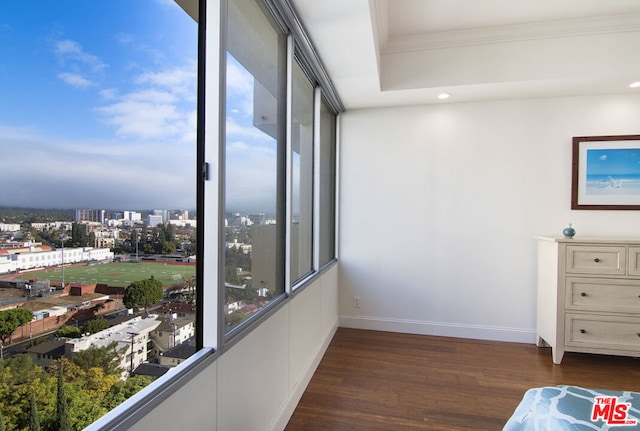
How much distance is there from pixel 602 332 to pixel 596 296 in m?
0.29

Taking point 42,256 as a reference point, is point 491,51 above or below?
above

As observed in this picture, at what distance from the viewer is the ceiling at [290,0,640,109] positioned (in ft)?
8.27

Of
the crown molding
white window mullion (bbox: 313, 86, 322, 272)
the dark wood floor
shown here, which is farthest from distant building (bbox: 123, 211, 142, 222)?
the crown molding

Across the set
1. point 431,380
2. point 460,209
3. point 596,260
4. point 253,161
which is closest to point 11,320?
point 253,161

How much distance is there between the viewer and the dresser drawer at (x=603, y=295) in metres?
2.67

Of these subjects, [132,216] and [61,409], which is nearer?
[61,409]

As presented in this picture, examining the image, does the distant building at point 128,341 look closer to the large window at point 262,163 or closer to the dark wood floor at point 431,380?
the large window at point 262,163

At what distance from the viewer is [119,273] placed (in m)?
0.92

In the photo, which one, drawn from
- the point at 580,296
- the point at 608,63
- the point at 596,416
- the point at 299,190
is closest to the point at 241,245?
the point at 299,190

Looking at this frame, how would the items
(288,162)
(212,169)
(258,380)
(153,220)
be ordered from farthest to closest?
(288,162) → (258,380) → (212,169) → (153,220)

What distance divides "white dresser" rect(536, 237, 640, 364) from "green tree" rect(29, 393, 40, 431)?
3.27 metres

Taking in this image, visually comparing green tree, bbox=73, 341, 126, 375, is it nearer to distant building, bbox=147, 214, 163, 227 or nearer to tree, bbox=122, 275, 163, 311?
tree, bbox=122, 275, 163, 311

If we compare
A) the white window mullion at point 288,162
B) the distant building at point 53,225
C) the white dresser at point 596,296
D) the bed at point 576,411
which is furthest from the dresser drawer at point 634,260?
the distant building at point 53,225

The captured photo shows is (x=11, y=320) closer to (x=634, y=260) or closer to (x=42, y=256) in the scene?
(x=42, y=256)
